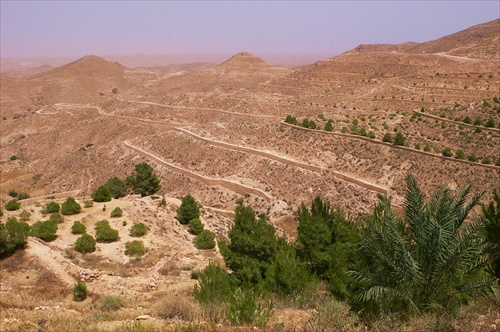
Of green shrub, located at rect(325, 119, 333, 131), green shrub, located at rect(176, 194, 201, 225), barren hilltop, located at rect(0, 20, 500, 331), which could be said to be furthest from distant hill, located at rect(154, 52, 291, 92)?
green shrub, located at rect(176, 194, 201, 225)

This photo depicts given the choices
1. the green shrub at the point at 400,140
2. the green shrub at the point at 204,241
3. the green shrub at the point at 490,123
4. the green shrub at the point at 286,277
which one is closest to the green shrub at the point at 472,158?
the green shrub at the point at 400,140

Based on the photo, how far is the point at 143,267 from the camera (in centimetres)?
1591

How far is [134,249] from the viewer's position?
56.4 feet

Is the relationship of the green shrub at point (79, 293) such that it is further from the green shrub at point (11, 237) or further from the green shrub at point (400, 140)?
the green shrub at point (400, 140)

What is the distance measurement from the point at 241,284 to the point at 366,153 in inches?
793

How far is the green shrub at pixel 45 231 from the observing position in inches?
684

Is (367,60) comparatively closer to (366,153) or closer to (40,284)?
(366,153)

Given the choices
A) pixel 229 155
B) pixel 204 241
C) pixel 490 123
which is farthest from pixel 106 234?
pixel 490 123

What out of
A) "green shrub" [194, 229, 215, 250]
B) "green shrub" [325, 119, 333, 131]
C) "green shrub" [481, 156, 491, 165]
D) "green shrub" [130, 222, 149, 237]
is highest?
"green shrub" [325, 119, 333, 131]

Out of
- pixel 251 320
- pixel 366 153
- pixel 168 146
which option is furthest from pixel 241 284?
pixel 168 146

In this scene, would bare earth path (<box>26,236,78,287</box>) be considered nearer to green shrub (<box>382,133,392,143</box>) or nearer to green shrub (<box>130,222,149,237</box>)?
green shrub (<box>130,222,149,237</box>)

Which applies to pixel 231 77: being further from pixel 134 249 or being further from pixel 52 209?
pixel 134 249

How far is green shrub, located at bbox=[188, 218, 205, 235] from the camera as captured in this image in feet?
70.4

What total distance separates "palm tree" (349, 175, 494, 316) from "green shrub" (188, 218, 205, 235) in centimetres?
1507
